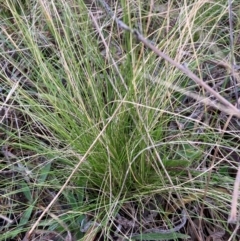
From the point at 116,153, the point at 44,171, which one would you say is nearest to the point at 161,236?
the point at 116,153

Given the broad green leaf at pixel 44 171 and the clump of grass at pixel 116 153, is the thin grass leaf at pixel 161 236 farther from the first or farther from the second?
the broad green leaf at pixel 44 171

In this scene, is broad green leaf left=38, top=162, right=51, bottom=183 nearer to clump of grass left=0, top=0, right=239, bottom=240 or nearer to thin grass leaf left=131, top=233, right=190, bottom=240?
clump of grass left=0, top=0, right=239, bottom=240

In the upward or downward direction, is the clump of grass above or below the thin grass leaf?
above

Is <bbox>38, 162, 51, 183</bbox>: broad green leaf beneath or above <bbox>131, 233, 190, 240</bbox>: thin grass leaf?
above

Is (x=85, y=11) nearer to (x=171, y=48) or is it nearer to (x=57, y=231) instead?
(x=171, y=48)

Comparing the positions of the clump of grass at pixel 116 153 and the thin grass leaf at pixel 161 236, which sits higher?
the clump of grass at pixel 116 153

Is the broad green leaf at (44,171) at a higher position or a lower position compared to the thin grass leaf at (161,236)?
higher

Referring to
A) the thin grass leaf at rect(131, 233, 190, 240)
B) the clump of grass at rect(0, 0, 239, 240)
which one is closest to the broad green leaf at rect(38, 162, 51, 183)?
the clump of grass at rect(0, 0, 239, 240)

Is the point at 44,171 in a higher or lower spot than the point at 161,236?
higher

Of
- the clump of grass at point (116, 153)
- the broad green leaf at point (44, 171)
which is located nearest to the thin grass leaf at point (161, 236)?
the clump of grass at point (116, 153)

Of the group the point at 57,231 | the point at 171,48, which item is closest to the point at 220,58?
the point at 171,48

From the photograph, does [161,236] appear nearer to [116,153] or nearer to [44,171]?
[116,153]
